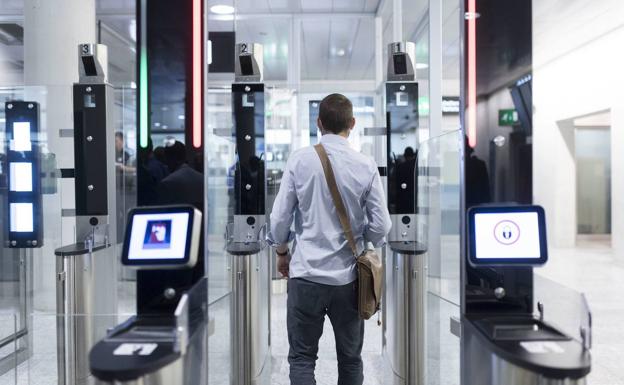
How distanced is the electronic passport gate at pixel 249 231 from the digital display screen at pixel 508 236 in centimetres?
148

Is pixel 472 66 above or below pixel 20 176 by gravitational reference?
above

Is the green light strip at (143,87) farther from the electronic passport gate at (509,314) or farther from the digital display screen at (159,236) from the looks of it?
the electronic passport gate at (509,314)

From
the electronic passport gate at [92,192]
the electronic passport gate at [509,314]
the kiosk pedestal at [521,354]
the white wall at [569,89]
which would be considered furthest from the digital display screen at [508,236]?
the white wall at [569,89]

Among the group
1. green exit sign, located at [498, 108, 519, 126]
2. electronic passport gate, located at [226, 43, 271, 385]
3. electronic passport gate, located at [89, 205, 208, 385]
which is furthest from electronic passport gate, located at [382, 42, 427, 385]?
electronic passport gate, located at [89, 205, 208, 385]

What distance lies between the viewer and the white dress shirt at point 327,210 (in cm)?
204

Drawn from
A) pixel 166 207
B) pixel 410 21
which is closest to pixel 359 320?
pixel 166 207

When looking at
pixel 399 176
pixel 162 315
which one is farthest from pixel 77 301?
pixel 399 176

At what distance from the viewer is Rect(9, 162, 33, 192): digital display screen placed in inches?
128

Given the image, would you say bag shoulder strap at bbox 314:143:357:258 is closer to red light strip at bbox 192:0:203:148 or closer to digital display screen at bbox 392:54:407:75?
red light strip at bbox 192:0:203:148

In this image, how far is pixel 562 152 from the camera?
9.66m

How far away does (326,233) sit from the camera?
6.71 feet

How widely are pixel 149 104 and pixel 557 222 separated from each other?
30.0 ft

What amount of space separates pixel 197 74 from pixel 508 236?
126 cm

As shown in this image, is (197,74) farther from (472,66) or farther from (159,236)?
(472,66)
